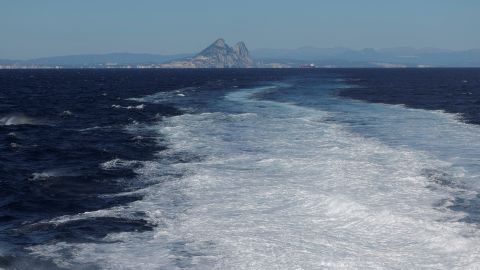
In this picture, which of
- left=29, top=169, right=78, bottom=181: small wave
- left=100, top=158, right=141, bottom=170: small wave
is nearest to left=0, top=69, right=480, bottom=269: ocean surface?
left=29, top=169, right=78, bottom=181: small wave

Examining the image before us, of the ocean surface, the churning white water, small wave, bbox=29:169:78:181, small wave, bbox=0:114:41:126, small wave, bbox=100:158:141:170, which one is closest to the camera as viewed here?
the churning white water

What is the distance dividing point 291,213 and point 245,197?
2.89 meters

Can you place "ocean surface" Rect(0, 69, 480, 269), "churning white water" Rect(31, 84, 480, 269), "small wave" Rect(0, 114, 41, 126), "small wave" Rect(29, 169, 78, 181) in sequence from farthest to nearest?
"small wave" Rect(0, 114, 41, 126)
"small wave" Rect(29, 169, 78, 181)
"ocean surface" Rect(0, 69, 480, 269)
"churning white water" Rect(31, 84, 480, 269)

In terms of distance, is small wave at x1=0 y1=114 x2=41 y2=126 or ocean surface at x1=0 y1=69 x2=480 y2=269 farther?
small wave at x1=0 y1=114 x2=41 y2=126

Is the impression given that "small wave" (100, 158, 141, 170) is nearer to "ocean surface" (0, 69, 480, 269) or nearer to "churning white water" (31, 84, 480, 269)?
"ocean surface" (0, 69, 480, 269)

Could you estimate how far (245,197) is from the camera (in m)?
23.1

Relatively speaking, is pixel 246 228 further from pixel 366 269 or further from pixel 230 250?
pixel 366 269

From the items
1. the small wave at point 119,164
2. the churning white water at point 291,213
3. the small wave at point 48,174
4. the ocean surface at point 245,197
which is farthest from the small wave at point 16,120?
the small wave at point 48,174

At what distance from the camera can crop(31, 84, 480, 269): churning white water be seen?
16219 mm

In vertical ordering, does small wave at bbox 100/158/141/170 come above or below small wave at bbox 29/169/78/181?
above

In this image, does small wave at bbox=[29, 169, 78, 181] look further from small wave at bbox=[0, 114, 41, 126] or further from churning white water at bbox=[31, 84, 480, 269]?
small wave at bbox=[0, 114, 41, 126]

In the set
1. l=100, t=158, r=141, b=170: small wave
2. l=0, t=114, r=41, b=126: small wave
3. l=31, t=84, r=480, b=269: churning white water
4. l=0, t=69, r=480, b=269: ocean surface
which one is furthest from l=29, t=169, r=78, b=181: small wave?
l=0, t=114, r=41, b=126: small wave

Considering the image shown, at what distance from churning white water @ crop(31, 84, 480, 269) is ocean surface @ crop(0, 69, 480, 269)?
0.19ft

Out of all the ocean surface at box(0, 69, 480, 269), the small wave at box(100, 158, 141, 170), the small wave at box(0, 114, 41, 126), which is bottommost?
the small wave at box(0, 114, 41, 126)
